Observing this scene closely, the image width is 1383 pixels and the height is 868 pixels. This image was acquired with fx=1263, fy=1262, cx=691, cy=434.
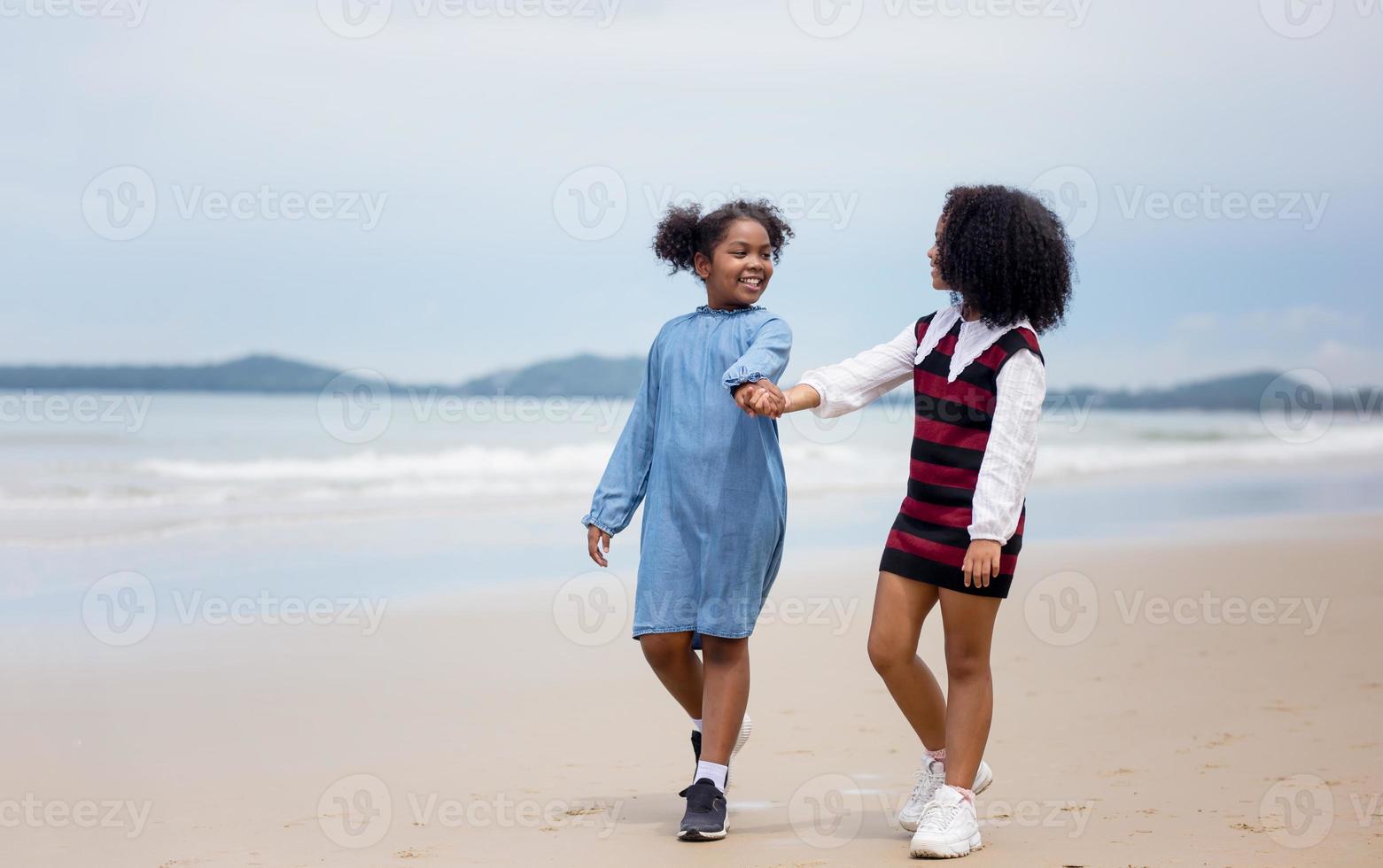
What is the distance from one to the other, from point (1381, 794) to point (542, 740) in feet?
8.73

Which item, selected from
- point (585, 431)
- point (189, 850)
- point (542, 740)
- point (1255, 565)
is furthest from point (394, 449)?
point (189, 850)

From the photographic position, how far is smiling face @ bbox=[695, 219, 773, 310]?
3.58m

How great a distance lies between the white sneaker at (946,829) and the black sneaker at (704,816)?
20.0 inches

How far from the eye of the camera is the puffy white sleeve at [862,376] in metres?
3.42

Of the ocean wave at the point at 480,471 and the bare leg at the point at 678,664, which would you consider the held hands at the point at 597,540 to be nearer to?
the bare leg at the point at 678,664

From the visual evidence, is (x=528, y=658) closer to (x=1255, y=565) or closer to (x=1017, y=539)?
(x=1017, y=539)

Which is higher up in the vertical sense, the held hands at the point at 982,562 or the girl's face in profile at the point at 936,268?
the girl's face in profile at the point at 936,268

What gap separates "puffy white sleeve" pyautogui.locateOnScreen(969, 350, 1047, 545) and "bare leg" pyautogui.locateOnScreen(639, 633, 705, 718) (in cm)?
90

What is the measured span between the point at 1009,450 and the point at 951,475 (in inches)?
7.0

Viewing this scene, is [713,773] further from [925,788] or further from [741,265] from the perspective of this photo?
[741,265]

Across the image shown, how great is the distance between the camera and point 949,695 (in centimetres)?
328

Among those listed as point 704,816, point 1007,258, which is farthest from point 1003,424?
point 704,816

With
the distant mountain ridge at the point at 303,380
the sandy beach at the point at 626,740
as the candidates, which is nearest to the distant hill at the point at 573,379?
the distant mountain ridge at the point at 303,380

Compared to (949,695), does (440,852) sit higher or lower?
lower
